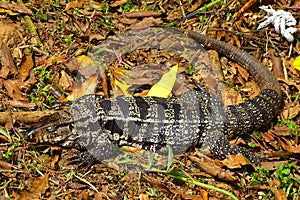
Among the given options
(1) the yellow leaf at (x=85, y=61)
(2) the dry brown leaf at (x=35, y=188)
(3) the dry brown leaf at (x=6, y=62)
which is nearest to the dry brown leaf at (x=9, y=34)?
(3) the dry brown leaf at (x=6, y=62)

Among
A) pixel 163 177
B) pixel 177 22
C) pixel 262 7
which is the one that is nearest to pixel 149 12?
pixel 177 22

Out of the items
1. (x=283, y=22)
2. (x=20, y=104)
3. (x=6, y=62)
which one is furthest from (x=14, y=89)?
(x=283, y=22)

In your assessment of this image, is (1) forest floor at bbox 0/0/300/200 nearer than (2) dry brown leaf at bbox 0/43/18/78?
Yes

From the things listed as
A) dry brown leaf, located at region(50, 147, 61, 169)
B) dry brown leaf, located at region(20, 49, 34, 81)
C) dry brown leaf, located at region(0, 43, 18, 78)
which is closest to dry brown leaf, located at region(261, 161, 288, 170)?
dry brown leaf, located at region(50, 147, 61, 169)

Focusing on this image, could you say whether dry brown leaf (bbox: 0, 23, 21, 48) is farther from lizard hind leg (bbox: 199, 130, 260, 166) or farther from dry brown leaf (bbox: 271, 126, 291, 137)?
dry brown leaf (bbox: 271, 126, 291, 137)

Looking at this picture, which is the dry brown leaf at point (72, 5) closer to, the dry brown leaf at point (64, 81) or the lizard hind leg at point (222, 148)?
the dry brown leaf at point (64, 81)

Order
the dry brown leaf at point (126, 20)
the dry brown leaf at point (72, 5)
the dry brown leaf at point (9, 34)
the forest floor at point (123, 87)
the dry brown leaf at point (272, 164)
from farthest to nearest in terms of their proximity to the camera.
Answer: the dry brown leaf at point (126, 20), the dry brown leaf at point (72, 5), the dry brown leaf at point (9, 34), the dry brown leaf at point (272, 164), the forest floor at point (123, 87)
